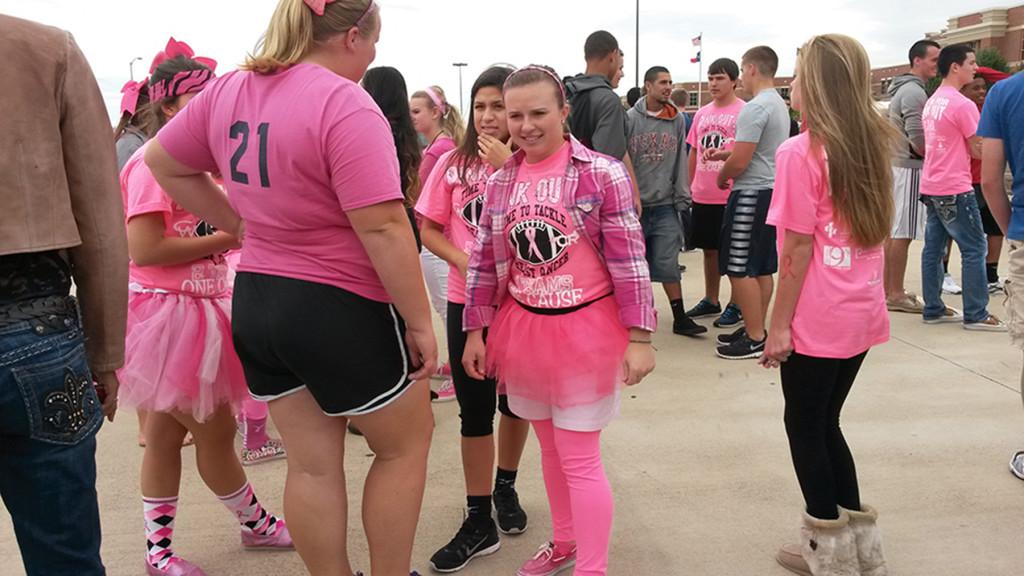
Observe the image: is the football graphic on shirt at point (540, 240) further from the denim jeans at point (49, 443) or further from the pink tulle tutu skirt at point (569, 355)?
the denim jeans at point (49, 443)

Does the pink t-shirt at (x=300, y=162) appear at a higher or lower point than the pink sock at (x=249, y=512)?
higher

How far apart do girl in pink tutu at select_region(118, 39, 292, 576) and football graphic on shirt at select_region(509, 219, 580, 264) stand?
99 cm

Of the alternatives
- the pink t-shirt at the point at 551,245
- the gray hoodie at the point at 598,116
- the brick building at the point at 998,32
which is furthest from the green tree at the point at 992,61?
the pink t-shirt at the point at 551,245

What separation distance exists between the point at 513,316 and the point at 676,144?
13.3 feet

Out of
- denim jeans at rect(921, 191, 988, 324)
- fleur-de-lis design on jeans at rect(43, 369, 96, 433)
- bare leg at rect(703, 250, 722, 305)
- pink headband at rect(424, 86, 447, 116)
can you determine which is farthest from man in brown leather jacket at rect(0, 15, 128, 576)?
denim jeans at rect(921, 191, 988, 324)

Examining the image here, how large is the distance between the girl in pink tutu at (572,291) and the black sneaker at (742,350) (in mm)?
3286

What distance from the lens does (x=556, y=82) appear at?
2566 mm

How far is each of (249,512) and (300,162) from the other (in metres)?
1.67

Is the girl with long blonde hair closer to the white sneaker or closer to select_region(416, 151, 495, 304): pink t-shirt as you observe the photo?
select_region(416, 151, 495, 304): pink t-shirt

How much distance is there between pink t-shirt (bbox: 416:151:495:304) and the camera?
120 inches

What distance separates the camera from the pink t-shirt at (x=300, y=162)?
199 centimetres

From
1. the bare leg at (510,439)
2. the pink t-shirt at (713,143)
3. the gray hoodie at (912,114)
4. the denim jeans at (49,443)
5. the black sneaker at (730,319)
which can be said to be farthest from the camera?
the gray hoodie at (912,114)

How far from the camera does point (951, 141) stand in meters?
5.98

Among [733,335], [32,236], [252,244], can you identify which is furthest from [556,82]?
[733,335]
